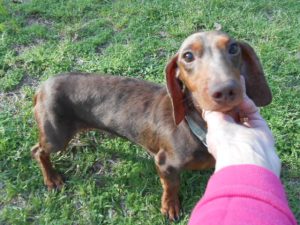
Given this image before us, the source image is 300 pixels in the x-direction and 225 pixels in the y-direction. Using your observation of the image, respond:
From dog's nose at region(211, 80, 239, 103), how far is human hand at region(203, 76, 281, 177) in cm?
14

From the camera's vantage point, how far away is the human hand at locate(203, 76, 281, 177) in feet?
6.74

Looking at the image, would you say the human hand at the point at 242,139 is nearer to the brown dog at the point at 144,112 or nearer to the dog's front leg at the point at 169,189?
the brown dog at the point at 144,112

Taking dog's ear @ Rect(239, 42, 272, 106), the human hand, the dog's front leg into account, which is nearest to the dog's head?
dog's ear @ Rect(239, 42, 272, 106)

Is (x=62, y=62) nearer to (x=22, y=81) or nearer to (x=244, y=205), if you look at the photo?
(x=22, y=81)

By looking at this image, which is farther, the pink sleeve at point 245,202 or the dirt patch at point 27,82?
the dirt patch at point 27,82

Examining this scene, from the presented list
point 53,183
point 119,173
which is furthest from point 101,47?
point 53,183

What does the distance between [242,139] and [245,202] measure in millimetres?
692

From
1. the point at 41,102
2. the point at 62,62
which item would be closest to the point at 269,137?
the point at 41,102

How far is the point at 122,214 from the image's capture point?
373cm

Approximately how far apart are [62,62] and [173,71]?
2332mm

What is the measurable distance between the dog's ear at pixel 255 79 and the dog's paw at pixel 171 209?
3.71 ft

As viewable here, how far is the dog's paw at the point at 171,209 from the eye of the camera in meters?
3.62

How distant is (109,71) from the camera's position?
5.00m

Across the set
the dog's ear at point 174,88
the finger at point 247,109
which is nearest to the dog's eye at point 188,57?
the dog's ear at point 174,88
